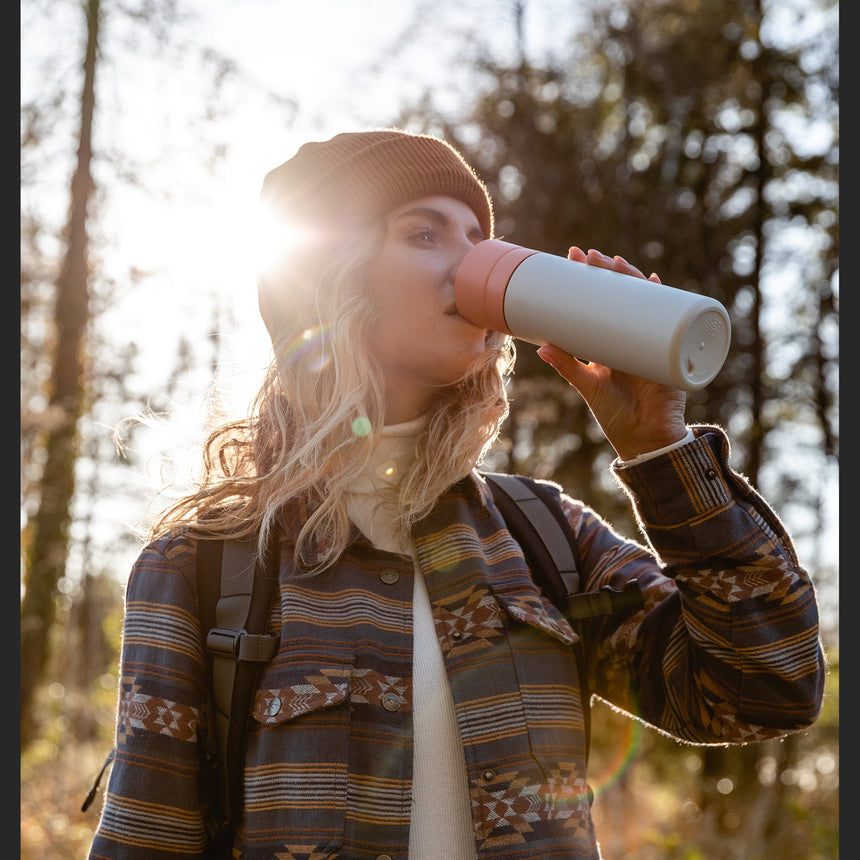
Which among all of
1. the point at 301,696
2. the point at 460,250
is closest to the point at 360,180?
the point at 460,250

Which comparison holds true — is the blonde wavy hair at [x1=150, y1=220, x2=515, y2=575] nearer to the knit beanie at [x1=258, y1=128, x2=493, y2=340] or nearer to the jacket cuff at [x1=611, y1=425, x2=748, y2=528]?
the knit beanie at [x1=258, y1=128, x2=493, y2=340]

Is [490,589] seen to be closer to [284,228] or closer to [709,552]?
[709,552]

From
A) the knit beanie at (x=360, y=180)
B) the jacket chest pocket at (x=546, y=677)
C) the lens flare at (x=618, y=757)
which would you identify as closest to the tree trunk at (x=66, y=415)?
the lens flare at (x=618, y=757)

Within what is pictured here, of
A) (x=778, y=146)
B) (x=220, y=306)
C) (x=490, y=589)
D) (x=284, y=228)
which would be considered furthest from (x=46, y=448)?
(x=778, y=146)

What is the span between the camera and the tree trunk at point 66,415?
8.46 meters

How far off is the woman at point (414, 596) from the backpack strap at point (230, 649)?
0.03m

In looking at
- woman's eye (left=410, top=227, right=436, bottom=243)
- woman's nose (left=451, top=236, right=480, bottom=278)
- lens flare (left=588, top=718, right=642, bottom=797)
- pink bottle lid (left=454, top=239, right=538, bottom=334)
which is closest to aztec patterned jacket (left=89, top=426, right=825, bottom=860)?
pink bottle lid (left=454, top=239, right=538, bottom=334)

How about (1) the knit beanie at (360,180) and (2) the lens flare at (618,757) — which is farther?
(2) the lens flare at (618,757)

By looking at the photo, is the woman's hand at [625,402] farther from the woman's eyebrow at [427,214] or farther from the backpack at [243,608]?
the woman's eyebrow at [427,214]

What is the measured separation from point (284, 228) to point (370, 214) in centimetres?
31

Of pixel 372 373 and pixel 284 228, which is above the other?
pixel 284 228

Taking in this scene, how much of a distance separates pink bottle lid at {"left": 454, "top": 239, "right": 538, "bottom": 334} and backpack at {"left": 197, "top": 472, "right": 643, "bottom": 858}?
0.50 m

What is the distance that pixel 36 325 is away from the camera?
10.6 meters

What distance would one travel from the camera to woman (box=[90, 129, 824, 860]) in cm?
167
